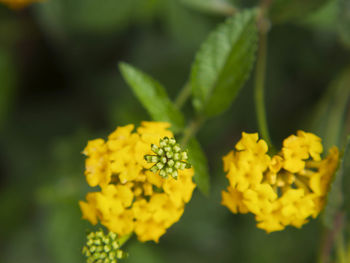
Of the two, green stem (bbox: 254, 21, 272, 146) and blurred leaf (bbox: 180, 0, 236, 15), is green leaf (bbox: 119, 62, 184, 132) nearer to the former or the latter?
green stem (bbox: 254, 21, 272, 146)

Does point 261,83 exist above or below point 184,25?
below

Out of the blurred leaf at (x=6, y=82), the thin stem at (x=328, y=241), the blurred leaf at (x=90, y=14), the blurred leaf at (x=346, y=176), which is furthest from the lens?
the blurred leaf at (x=6, y=82)

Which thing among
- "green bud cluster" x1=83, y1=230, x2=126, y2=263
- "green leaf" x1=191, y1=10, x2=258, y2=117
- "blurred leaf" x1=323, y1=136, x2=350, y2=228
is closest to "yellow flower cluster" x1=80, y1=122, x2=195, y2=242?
"green bud cluster" x1=83, y1=230, x2=126, y2=263

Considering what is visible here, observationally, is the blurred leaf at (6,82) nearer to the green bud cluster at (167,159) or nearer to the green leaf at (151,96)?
the green leaf at (151,96)

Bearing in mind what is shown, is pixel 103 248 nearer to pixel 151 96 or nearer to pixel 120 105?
pixel 151 96

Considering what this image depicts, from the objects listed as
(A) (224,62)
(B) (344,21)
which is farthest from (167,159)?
(B) (344,21)

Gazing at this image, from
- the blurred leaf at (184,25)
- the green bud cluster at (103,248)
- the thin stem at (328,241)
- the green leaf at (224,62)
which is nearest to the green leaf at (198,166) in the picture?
the green leaf at (224,62)
